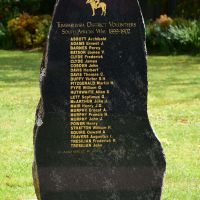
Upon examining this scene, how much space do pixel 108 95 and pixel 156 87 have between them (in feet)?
27.7

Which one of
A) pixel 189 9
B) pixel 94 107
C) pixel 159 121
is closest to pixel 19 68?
pixel 159 121

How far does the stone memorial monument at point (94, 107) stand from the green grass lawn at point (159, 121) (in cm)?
112

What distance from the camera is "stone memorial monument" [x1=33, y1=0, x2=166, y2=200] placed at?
622 centimetres

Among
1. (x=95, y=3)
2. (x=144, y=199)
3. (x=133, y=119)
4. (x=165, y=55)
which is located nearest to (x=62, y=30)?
(x=95, y=3)

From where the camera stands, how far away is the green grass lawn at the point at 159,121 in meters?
7.82

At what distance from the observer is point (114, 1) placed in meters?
6.24

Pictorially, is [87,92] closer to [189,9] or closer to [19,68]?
[19,68]

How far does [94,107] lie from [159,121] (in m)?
5.14

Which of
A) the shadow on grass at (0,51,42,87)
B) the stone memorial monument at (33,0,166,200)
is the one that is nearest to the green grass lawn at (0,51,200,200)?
the shadow on grass at (0,51,42,87)

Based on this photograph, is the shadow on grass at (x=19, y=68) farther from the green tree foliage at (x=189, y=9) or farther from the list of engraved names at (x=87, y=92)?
the list of engraved names at (x=87, y=92)

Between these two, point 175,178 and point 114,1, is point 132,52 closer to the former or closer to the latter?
point 114,1

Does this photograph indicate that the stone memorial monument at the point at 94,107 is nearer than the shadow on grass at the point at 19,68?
Yes

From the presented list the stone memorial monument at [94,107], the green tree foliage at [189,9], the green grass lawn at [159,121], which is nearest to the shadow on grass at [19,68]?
the green grass lawn at [159,121]

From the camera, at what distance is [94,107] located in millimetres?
6293
